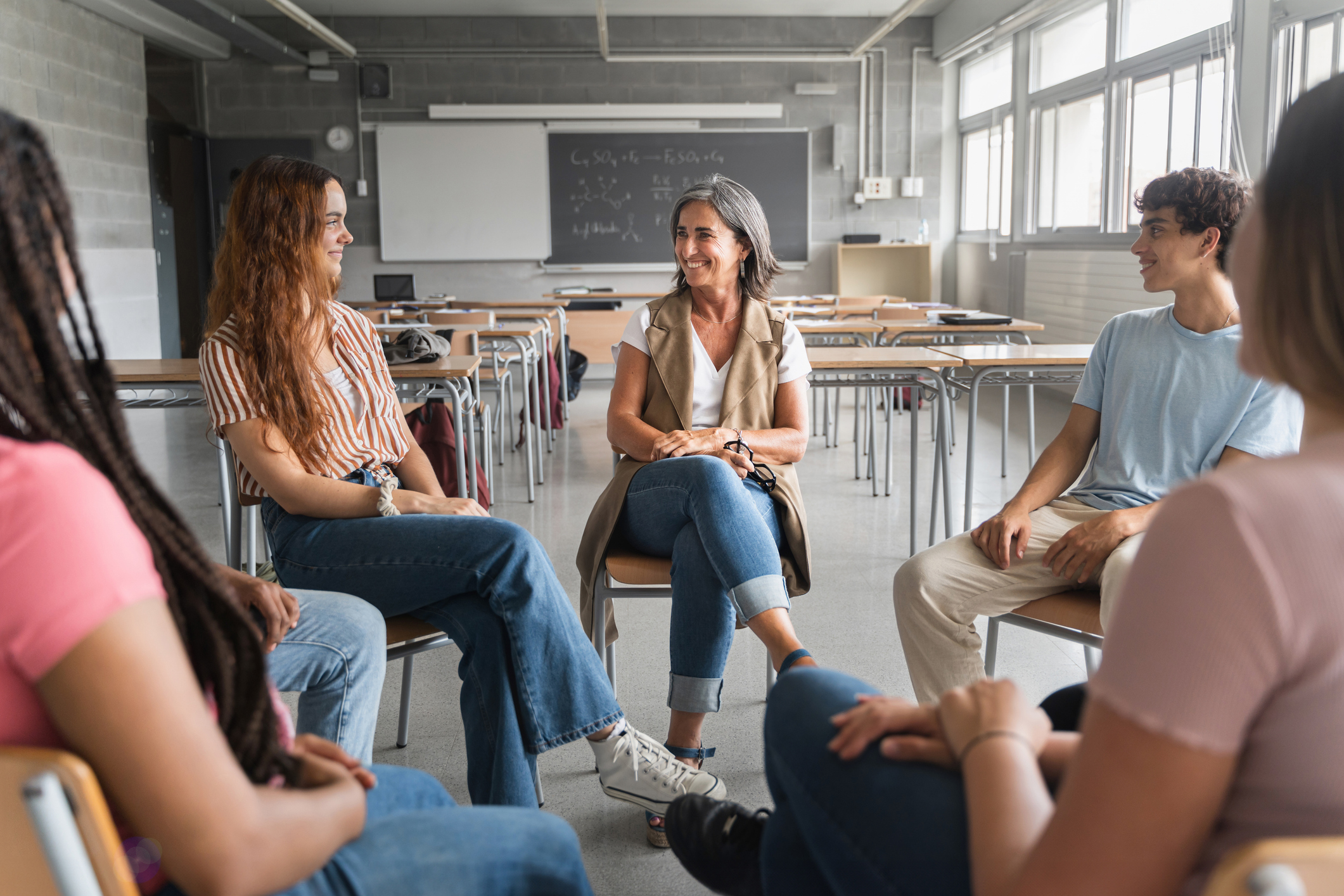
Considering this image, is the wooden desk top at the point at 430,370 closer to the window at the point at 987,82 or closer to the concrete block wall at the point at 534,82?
the concrete block wall at the point at 534,82

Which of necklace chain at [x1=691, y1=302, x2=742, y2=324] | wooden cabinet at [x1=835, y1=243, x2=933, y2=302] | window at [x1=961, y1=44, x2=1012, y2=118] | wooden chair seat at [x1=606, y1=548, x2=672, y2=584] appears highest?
window at [x1=961, y1=44, x2=1012, y2=118]

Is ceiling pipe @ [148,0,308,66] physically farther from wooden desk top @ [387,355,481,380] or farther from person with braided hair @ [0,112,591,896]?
person with braided hair @ [0,112,591,896]

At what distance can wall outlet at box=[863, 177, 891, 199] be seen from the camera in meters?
8.54


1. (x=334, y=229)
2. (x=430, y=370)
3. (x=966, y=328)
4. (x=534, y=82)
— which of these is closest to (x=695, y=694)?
(x=334, y=229)

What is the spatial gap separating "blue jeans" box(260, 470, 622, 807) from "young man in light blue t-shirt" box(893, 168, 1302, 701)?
1.82ft

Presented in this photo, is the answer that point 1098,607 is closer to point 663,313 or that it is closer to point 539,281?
point 663,313

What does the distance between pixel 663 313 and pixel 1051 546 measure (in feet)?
2.93

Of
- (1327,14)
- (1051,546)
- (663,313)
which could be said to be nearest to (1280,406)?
(1051,546)

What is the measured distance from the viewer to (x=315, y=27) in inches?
269

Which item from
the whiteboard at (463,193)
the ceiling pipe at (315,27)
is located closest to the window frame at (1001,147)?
the whiteboard at (463,193)

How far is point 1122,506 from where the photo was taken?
175 centimetres

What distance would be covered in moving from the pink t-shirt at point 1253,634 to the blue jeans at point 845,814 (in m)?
0.24

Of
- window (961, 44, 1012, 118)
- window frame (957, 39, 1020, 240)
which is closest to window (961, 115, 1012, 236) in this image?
window frame (957, 39, 1020, 240)

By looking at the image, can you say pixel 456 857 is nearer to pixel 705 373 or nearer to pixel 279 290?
pixel 279 290
